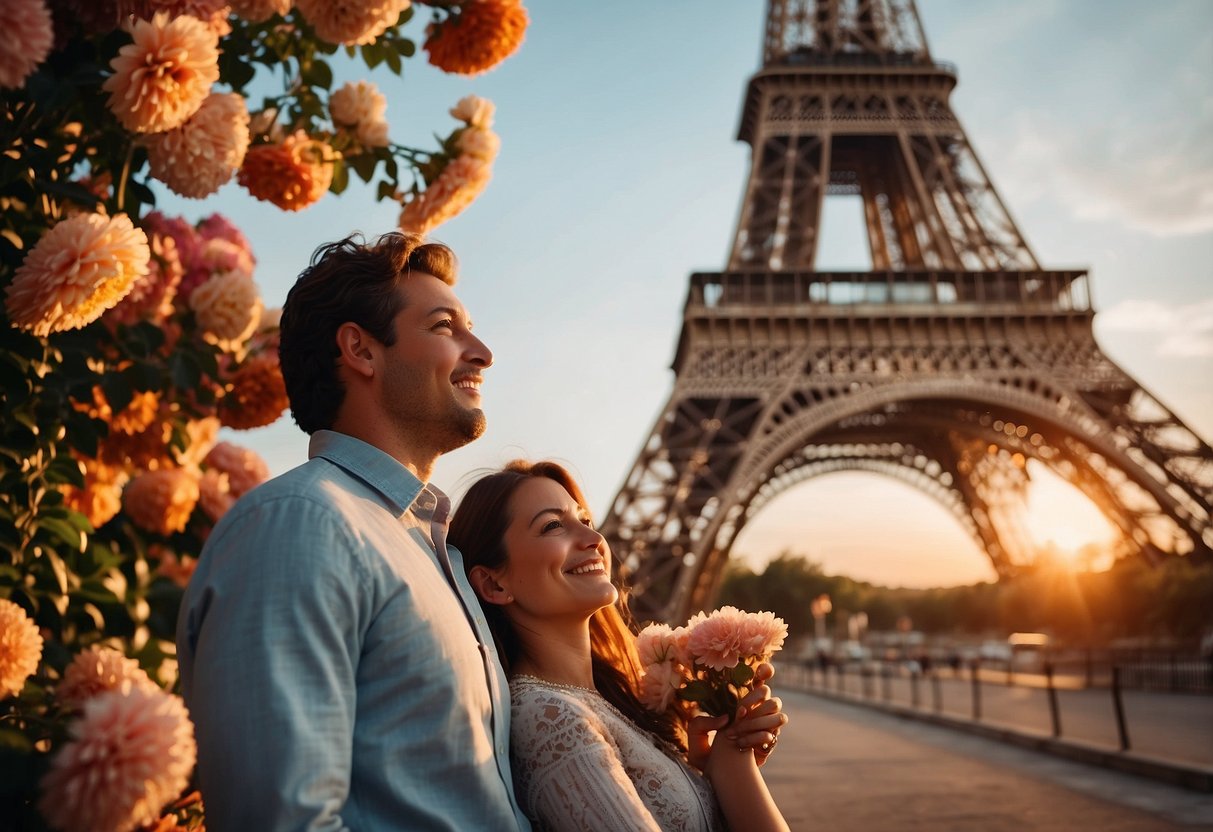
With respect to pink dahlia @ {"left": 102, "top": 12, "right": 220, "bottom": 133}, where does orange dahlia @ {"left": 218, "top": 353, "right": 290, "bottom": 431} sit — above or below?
below

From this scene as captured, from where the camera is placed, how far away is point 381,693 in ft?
5.93

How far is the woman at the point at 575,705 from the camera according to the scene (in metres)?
2.28

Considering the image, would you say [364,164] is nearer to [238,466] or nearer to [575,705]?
[238,466]

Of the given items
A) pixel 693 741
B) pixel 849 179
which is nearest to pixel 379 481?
pixel 693 741

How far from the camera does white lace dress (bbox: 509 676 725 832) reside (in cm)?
222

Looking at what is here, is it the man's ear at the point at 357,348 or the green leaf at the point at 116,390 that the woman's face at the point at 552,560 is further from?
the green leaf at the point at 116,390

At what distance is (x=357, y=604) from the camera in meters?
1.78

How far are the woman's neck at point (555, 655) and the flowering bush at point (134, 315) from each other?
832 millimetres

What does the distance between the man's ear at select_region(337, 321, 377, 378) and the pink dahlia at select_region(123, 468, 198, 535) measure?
1.05 metres

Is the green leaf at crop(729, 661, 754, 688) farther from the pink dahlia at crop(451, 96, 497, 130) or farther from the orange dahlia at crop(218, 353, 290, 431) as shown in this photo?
the pink dahlia at crop(451, 96, 497, 130)

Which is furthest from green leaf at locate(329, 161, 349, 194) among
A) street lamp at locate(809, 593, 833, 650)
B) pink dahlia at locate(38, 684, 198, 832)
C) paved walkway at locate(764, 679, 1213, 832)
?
street lamp at locate(809, 593, 833, 650)

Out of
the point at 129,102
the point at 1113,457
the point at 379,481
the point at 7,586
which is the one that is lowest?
the point at 7,586

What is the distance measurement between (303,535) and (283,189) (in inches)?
71.5

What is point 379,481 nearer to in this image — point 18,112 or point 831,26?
point 18,112
